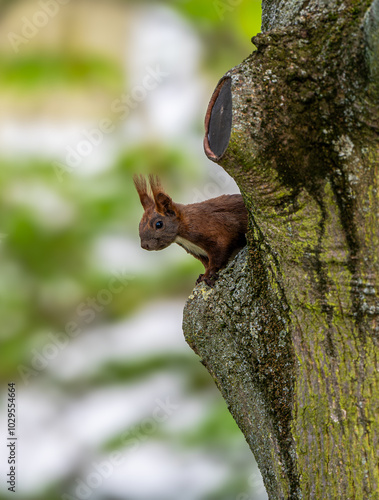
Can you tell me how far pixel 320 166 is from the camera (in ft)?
4.42

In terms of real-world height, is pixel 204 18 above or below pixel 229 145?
above

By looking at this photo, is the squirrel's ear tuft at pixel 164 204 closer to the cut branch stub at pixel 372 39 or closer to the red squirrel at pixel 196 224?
the red squirrel at pixel 196 224

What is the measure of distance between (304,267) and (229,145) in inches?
13.6

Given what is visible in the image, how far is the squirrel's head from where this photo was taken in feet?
8.27

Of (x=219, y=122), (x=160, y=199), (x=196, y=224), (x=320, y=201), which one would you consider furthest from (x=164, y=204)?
(x=320, y=201)

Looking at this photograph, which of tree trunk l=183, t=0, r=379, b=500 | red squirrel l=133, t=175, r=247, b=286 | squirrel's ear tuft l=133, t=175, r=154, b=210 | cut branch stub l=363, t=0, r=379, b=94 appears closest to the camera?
cut branch stub l=363, t=0, r=379, b=94

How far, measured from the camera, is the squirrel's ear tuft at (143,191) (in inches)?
102

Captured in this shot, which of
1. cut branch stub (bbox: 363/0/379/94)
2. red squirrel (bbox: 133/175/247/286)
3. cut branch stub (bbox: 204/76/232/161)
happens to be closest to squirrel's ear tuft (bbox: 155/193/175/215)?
red squirrel (bbox: 133/175/247/286)

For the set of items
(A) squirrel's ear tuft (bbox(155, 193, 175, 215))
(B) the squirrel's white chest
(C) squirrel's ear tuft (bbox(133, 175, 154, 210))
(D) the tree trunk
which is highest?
(C) squirrel's ear tuft (bbox(133, 175, 154, 210))

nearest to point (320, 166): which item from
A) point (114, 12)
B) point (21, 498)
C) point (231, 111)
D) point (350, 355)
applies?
point (231, 111)

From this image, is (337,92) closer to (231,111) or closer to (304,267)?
(231,111)

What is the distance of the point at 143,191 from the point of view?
259 centimetres
